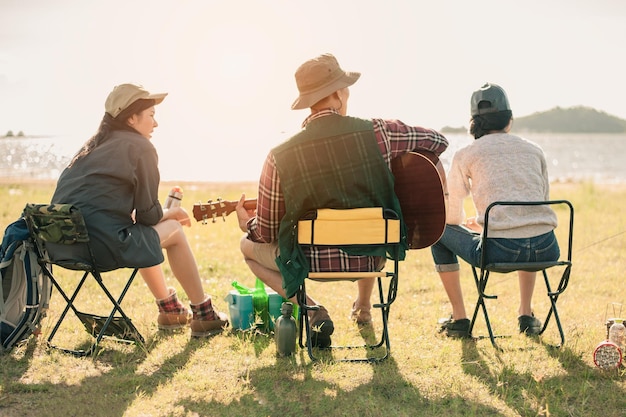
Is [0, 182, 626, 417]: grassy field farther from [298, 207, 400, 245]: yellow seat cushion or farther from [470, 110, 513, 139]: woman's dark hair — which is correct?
[470, 110, 513, 139]: woman's dark hair

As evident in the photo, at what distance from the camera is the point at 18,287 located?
4.39m

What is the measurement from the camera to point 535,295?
6.28 m

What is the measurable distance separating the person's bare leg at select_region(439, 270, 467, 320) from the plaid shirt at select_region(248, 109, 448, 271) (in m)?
0.76

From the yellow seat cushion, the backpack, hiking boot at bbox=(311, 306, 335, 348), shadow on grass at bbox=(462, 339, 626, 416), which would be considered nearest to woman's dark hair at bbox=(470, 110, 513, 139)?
the yellow seat cushion

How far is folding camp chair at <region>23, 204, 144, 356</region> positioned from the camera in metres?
4.16

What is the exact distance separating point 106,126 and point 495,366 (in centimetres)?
255

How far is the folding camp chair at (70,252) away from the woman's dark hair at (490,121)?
2162mm

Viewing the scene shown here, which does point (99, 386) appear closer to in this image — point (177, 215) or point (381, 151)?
point (177, 215)

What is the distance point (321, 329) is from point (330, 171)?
0.96m

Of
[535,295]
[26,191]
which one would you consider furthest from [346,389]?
[26,191]

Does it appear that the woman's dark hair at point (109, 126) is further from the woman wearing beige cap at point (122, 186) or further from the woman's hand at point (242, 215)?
the woman's hand at point (242, 215)

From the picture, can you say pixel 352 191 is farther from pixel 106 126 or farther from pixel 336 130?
pixel 106 126

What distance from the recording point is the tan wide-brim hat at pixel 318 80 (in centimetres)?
393

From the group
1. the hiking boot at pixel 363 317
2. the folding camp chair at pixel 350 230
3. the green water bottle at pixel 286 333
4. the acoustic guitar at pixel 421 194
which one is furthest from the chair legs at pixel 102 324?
the acoustic guitar at pixel 421 194
